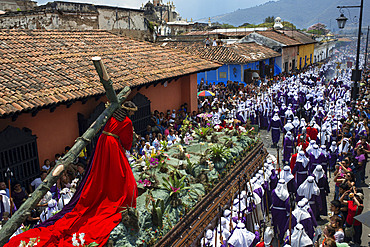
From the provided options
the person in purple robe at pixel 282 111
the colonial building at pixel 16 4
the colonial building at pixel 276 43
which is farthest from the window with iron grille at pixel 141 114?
the colonial building at pixel 276 43

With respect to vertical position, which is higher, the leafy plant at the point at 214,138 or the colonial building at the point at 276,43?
the colonial building at the point at 276,43

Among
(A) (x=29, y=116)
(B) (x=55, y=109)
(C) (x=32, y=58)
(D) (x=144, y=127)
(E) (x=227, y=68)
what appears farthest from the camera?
(E) (x=227, y=68)

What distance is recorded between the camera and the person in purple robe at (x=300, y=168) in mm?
9156

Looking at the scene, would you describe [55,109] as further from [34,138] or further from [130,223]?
[130,223]

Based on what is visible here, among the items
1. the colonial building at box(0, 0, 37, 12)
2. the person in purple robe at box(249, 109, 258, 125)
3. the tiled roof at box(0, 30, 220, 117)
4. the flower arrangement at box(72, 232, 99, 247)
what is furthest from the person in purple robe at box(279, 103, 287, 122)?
the colonial building at box(0, 0, 37, 12)

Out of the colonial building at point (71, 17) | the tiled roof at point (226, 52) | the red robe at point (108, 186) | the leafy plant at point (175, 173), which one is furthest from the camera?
the tiled roof at point (226, 52)

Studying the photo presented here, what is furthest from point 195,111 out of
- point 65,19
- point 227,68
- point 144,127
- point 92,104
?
point 227,68

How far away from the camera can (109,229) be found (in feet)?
17.5

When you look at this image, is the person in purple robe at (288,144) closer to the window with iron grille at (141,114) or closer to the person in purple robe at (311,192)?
the person in purple robe at (311,192)

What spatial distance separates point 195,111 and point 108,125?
8999mm

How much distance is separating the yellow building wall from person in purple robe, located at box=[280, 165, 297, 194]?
37.1 meters

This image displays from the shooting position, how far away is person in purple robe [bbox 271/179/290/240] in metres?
7.52

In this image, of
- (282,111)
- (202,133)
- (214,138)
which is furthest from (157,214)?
(282,111)

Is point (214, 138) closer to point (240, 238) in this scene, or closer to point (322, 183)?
point (322, 183)
